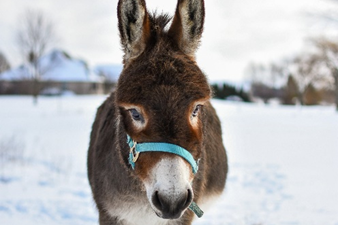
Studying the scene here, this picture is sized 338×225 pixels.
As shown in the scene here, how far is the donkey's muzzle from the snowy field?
3.28 m

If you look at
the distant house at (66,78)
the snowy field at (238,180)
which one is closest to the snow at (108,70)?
the distant house at (66,78)

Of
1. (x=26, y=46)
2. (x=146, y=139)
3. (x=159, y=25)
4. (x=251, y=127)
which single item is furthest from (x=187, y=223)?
(x=26, y=46)

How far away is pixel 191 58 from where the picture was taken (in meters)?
2.58

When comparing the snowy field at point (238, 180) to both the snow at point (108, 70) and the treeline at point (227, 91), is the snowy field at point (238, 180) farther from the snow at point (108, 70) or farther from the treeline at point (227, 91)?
the snow at point (108, 70)

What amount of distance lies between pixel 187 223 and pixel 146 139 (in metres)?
1.40

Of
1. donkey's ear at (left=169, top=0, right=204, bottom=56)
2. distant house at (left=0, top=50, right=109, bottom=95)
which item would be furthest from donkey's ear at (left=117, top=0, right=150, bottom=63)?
distant house at (left=0, top=50, right=109, bottom=95)

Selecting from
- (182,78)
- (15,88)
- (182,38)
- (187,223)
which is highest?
(182,38)

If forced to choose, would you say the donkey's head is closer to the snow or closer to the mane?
the mane

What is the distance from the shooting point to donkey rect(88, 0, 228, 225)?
78.5 inches

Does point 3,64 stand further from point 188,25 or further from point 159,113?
point 159,113

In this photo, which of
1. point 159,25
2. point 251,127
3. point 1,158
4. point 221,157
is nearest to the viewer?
point 159,25

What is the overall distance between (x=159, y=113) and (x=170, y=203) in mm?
575

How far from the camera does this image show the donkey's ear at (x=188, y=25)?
253cm

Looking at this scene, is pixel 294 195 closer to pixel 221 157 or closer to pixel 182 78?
pixel 221 157
